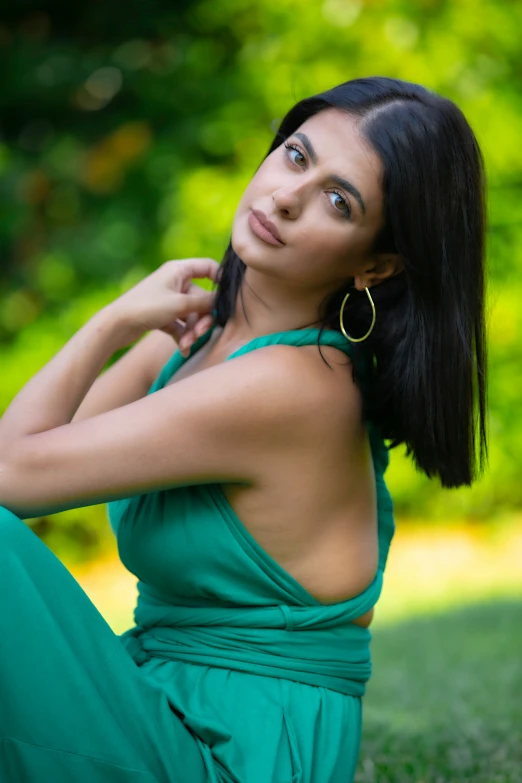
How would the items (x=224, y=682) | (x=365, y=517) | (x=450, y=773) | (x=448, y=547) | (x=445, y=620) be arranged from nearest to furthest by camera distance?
(x=224, y=682) → (x=365, y=517) → (x=450, y=773) → (x=445, y=620) → (x=448, y=547)

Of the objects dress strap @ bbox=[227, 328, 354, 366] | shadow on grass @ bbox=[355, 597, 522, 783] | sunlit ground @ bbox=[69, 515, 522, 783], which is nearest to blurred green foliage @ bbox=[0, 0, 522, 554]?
sunlit ground @ bbox=[69, 515, 522, 783]

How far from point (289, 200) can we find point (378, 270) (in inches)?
10.8

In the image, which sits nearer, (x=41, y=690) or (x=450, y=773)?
(x=41, y=690)

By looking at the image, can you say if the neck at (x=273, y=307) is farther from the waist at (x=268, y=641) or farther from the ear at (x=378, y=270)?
the waist at (x=268, y=641)

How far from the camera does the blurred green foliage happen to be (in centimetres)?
706

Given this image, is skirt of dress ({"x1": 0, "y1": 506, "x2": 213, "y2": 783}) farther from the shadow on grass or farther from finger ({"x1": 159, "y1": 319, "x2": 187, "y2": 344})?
the shadow on grass

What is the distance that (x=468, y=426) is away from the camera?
219cm

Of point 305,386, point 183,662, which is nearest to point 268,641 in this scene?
point 183,662

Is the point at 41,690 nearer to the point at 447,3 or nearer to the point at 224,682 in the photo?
the point at 224,682

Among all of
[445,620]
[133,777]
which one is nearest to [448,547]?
[445,620]

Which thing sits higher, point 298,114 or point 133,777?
point 298,114

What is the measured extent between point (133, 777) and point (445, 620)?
11.6ft

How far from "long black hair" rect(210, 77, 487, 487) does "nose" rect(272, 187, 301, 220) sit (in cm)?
17

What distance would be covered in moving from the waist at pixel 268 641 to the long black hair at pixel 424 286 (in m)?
0.42
